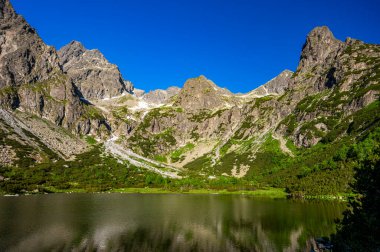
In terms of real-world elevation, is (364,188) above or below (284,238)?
above

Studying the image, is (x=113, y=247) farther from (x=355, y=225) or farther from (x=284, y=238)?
(x=355, y=225)

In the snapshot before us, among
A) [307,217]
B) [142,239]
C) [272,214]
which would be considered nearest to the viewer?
[142,239]

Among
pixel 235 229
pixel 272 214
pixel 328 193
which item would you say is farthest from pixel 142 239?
pixel 328 193

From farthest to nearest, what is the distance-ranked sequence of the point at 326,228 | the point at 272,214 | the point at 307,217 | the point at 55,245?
the point at 272,214
the point at 307,217
the point at 326,228
the point at 55,245

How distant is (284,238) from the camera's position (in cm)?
6544

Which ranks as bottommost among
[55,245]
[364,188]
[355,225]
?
[55,245]

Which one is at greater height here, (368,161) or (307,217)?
(368,161)

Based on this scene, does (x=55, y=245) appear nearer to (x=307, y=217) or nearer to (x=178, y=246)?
(x=178, y=246)

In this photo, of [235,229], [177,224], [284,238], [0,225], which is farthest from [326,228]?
[0,225]

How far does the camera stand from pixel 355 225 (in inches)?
1585

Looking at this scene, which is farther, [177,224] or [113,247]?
[177,224]

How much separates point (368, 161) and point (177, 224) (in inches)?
2093

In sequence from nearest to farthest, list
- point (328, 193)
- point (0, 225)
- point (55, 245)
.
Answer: point (55, 245) → point (0, 225) → point (328, 193)

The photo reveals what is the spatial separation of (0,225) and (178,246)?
43.3 meters
